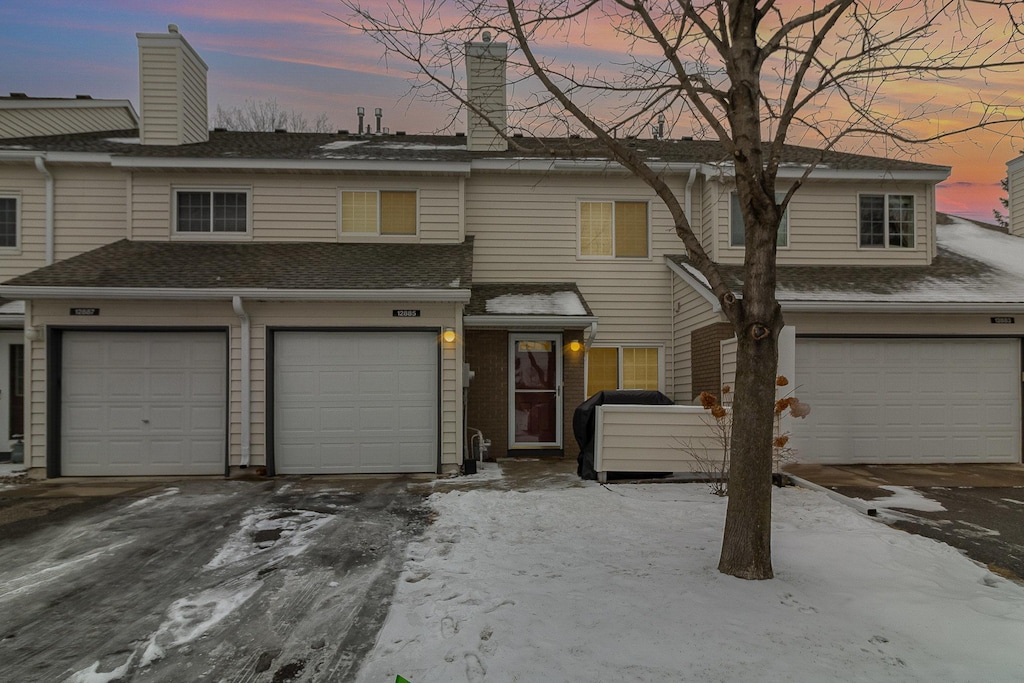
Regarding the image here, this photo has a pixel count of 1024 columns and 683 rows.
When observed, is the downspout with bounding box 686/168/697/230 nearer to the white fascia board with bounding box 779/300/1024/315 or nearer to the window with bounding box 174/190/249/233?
the white fascia board with bounding box 779/300/1024/315

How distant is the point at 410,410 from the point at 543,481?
2.35 meters

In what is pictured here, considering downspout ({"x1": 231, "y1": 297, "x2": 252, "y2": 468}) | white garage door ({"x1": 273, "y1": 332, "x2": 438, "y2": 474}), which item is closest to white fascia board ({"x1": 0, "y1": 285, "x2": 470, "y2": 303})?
downspout ({"x1": 231, "y1": 297, "x2": 252, "y2": 468})

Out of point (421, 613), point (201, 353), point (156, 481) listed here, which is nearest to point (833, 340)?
point (421, 613)

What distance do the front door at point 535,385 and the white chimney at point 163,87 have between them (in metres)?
7.88

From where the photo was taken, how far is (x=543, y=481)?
8.53 m

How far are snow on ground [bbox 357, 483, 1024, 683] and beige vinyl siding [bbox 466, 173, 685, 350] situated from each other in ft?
20.0

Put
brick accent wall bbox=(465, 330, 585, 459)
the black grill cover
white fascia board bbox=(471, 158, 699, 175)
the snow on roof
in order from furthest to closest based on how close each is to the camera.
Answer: white fascia board bbox=(471, 158, 699, 175), brick accent wall bbox=(465, 330, 585, 459), the snow on roof, the black grill cover

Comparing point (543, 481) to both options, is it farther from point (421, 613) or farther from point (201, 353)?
point (201, 353)

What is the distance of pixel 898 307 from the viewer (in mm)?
9656

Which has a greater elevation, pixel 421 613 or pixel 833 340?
pixel 833 340

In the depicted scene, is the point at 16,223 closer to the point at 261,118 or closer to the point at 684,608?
the point at 684,608

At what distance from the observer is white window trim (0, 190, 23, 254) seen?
11.3 meters

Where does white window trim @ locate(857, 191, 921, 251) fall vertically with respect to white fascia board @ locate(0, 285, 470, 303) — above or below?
above

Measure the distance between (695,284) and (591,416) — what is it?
319 centimetres
